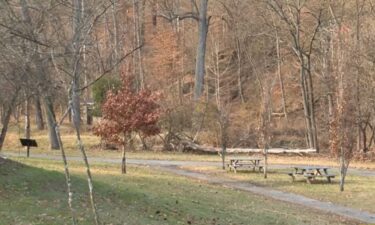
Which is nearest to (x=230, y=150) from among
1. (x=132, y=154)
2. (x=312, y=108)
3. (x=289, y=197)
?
(x=312, y=108)

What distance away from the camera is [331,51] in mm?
39750

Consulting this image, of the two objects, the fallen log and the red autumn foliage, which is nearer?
the red autumn foliage

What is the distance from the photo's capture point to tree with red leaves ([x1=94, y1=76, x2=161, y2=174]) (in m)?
22.8

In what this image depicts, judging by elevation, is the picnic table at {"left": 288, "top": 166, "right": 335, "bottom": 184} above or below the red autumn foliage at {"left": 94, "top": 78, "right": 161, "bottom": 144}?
below

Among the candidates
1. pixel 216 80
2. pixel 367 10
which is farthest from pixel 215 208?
pixel 216 80

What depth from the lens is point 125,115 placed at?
23.0 metres

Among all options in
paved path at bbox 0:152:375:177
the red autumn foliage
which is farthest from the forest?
paved path at bbox 0:152:375:177

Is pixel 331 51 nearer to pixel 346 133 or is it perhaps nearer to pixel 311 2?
pixel 311 2

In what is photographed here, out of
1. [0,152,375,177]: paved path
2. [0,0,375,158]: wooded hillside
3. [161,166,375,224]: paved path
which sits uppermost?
[0,0,375,158]: wooded hillside

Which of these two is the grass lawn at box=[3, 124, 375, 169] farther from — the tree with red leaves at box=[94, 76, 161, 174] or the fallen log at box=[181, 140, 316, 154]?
the tree with red leaves at box=[94, 76, 161, 174]

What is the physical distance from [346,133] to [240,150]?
18.1 meters

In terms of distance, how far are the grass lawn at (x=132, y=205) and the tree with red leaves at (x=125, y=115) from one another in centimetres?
364

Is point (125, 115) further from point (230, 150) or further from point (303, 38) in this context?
point (303, 38)

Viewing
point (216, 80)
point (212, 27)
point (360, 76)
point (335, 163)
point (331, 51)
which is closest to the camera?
point (335, 163)
